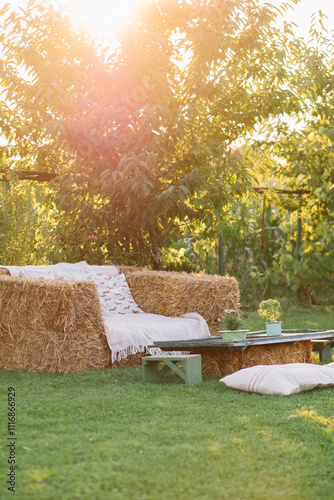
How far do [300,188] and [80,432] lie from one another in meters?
7.28

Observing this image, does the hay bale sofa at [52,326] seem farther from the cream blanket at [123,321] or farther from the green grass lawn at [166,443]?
the green grass lawn at [166,443]

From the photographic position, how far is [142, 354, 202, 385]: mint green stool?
4129 mm

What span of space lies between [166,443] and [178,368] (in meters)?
1.48

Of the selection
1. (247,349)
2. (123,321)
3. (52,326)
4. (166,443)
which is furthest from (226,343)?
(166,443)

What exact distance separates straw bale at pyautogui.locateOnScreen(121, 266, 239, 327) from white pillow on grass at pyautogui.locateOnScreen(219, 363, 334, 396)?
4.37 ft

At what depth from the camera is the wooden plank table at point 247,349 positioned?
4.22 m

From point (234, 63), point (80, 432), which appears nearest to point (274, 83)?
point (234, 63)

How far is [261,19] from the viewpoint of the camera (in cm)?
644

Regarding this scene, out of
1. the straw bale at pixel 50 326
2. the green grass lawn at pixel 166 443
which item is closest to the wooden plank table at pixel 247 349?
the green grass lawn at pixel 166 443

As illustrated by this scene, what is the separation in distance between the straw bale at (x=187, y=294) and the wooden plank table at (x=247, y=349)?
522mm

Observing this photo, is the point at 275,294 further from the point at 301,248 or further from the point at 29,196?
the point at 29,196

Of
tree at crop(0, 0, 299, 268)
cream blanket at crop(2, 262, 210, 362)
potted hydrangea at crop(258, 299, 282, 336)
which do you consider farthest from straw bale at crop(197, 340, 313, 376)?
tree at crop(0, 0, 299, 268)

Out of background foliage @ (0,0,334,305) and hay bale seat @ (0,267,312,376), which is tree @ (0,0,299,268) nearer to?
background foliage @ (0,0,334,305)

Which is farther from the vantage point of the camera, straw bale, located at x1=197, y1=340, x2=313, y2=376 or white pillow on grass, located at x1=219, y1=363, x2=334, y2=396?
straw bale, located at x1=197, y1=340, x2=313, y2=376
